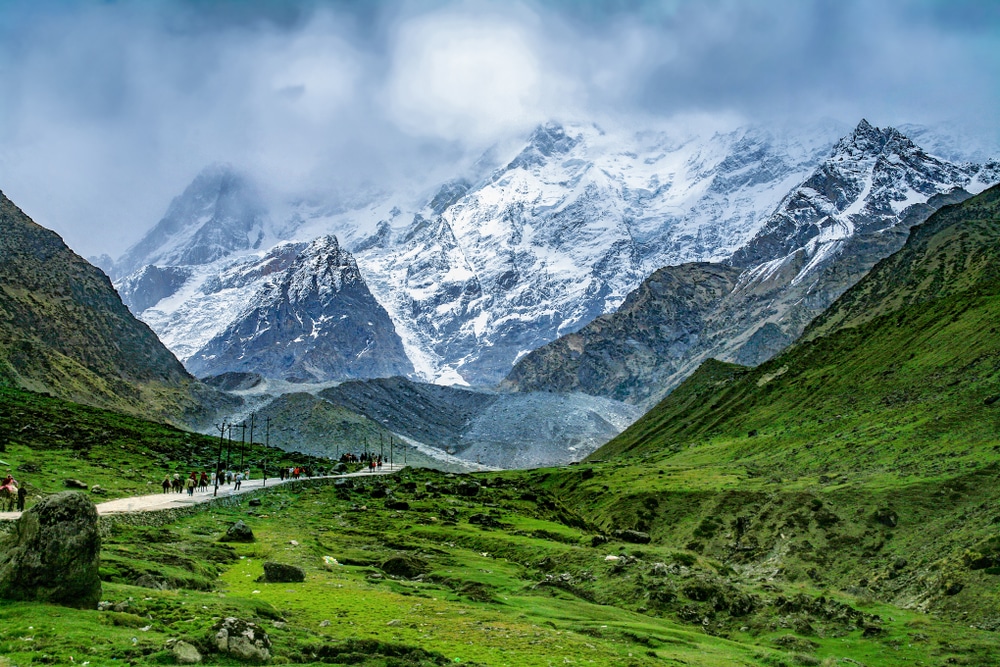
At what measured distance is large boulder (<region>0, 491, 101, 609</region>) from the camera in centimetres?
2902

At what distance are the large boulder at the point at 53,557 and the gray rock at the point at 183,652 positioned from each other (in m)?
5.72

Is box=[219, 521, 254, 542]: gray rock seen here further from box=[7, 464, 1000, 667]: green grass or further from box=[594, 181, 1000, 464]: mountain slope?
box=[594, 181, 1000, 464]: mountain slope

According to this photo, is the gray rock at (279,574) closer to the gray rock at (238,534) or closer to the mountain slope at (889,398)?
the gray rock at (238,534)

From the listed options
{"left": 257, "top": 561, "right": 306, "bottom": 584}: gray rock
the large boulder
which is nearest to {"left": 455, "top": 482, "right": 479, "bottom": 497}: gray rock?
{"left": 257, "top": 561, "right": 306, "bottom": 584}: gray rock

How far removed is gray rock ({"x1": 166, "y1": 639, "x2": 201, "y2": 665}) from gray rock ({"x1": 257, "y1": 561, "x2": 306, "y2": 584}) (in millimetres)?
18748

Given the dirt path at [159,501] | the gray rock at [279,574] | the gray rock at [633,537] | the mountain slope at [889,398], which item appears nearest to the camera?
the gray rock at [279,574]

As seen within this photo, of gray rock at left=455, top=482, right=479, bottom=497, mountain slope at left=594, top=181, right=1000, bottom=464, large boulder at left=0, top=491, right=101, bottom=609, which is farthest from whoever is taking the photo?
gray rock at left=455, top=482, right=479, bottom=497

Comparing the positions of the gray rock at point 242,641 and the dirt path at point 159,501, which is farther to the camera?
the dirt path at point 159,501

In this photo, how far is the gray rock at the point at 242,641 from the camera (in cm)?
2698

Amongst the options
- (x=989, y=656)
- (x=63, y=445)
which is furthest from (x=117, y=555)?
(x=63, y=445)

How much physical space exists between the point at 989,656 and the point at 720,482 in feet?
260

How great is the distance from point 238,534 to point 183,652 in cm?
3801

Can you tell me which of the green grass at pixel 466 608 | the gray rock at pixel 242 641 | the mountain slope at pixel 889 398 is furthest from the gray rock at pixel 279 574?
the mountain slope at pixel 889 398

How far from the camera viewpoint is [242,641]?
27.3 m
